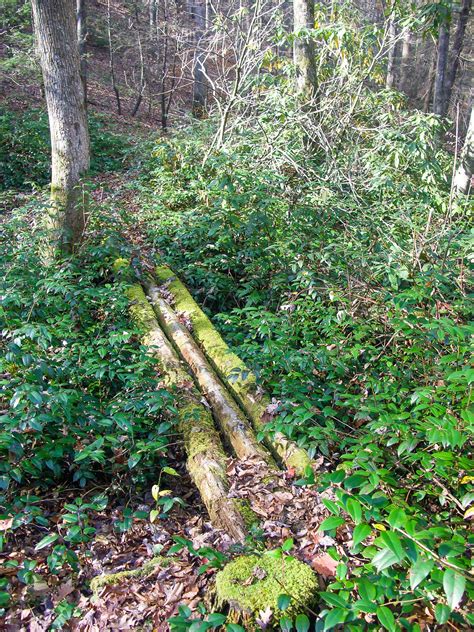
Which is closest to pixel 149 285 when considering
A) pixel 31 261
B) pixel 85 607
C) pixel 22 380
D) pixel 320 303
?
pixel 31 261

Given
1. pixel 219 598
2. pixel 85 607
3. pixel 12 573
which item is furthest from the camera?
pixel 12 573

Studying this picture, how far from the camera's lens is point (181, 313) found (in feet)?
18.2

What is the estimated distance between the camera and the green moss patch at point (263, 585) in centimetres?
202

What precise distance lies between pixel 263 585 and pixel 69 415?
6.00 ft

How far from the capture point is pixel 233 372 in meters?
4.11

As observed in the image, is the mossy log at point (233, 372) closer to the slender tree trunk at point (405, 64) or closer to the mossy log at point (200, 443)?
the mossy log at point (200, 443)

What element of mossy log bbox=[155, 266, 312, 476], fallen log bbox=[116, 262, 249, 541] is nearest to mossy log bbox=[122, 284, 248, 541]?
fallen log bbox=[116, 262, 249, 541]

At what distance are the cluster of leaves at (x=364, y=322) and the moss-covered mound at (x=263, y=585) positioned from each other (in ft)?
0.56

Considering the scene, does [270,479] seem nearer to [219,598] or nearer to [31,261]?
[219,598]

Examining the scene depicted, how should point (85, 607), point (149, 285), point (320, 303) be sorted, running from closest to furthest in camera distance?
point (85, 607), point (320, 303), point (149, 285)

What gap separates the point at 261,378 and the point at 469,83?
20363mm

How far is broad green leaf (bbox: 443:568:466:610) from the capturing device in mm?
1457

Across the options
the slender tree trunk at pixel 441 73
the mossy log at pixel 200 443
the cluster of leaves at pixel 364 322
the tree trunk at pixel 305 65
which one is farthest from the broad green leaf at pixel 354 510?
the slender tree trunk at pixel 441 73

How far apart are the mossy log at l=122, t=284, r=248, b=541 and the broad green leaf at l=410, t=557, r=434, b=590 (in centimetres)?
125
